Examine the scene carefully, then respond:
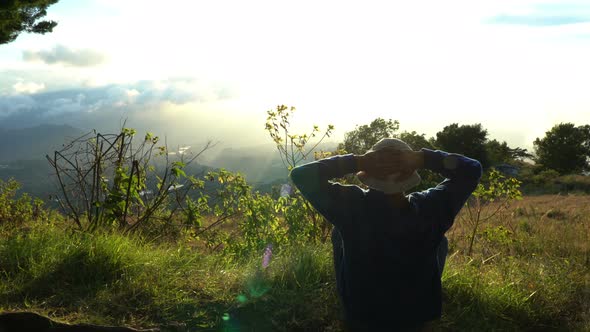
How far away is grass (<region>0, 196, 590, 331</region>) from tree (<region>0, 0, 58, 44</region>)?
18.1 feet

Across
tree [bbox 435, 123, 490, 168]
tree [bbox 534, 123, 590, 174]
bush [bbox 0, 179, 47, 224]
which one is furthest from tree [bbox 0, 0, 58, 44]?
tree [bbox 534, 123, 590, 174]

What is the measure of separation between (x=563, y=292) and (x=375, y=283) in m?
2.47

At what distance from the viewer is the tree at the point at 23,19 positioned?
25.7 ft

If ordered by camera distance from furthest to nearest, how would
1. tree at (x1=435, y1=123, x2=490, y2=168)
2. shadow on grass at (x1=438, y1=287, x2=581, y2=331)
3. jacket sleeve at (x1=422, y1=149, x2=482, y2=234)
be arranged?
tree at (x1=435, y1=123, x2=490, y2=168) < shadow on grass at (x1=438, y1=287, x2=581, y2=331) < jacket sleeve at (x1=422, y1=149, x2=482, y2=234)

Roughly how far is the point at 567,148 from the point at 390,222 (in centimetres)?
4525

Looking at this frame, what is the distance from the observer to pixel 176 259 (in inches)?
156

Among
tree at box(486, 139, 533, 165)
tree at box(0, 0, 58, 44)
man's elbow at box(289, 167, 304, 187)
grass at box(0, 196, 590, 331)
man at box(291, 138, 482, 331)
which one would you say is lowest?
tree at box(486, 139, 533, 165)

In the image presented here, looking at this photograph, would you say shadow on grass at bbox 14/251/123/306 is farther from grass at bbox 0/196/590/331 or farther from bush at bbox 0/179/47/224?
bush at bbox 0/179/47/224

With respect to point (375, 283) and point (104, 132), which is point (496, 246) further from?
point (104, 132)

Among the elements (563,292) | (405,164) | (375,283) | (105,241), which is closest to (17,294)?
(105,241)

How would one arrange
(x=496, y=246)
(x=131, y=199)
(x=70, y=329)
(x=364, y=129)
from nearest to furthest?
(x=70, y=329)
(x=131, y=199)
(x=496, y=246)
(x=364, y=129)

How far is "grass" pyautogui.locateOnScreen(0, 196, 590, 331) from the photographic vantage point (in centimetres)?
317

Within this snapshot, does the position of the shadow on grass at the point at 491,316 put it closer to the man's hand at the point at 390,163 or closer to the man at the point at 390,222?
the man at the point at 390,222

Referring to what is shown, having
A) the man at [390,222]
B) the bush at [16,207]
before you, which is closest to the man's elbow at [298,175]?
the man at [390,222]
